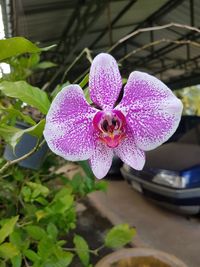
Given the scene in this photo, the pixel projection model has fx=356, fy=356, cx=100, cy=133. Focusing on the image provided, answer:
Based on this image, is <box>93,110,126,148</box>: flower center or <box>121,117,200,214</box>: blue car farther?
<box>121,117,200,214</box>: blue car

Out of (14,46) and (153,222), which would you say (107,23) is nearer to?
(153,222)

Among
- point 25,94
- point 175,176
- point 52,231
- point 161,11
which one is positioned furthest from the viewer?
point 161,11

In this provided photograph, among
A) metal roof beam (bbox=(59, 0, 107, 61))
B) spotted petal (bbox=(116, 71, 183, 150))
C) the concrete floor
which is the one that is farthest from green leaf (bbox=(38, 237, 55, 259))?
metal roof beam (bbox=(59, 0, 107, 61))

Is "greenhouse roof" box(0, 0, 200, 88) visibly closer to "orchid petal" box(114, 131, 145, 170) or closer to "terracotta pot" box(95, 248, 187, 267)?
"terracotta pot" box(95, 248, 187, 267)

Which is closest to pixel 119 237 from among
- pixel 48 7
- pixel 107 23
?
pixel 48 7

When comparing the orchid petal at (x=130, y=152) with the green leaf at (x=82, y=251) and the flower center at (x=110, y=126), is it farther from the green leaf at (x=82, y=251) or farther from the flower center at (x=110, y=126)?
the green leaf at (x=82, y=251)

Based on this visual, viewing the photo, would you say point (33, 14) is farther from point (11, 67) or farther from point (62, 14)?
point (11, 67)

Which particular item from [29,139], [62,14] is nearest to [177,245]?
[29,139]
